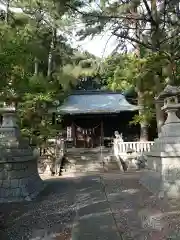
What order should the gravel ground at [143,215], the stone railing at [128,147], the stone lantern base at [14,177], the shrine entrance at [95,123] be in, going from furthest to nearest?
the shrine entrance at [95,123] → the stone railing at [128,147] → the stone lantern base at [14,177] → the gravel ground at [143,215]

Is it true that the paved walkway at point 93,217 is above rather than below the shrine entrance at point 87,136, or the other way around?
below

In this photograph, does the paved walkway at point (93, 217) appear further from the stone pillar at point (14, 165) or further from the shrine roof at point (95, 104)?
the shrine roof at point (95, 104)

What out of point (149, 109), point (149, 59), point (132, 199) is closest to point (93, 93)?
point (149, 109)

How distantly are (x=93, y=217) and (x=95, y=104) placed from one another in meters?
18.5

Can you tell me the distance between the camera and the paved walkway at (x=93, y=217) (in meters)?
5.01

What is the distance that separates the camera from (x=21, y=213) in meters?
6.54

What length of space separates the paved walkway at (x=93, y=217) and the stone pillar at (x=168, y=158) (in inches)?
16.6

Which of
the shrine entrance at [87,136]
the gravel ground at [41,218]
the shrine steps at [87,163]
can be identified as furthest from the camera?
the shrine entrance at [87,136]

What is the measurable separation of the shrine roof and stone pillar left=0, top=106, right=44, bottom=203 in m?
12.8

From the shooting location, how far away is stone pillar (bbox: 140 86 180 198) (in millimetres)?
7883

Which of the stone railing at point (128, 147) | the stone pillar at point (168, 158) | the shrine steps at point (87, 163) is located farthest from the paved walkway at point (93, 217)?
the stone railing at point (128, 147)

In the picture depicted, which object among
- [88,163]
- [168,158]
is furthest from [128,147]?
[168,158]

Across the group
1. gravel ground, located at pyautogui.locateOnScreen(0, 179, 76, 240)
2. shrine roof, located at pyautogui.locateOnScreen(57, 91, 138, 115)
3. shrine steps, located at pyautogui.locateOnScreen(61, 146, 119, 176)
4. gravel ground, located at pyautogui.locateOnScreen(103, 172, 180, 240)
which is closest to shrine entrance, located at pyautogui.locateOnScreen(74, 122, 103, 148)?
shrine roof, located at pyautogui.locateOnScreen(57, 91, 138, 115)

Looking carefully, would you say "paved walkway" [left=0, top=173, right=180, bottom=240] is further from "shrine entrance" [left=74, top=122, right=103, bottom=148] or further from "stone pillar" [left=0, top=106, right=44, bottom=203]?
"shrine entrance" [left=74, top=122, right=103, bottom=148]
